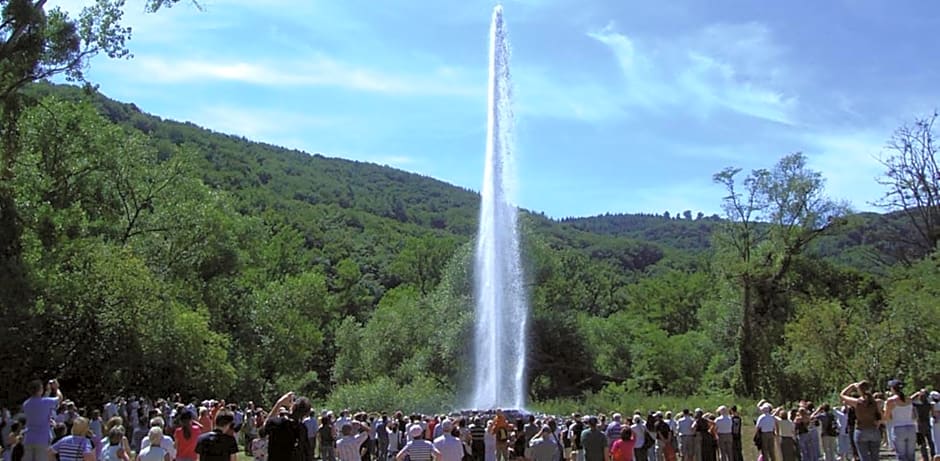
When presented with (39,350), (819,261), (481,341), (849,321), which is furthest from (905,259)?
(39,350)

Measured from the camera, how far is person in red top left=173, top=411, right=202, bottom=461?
10.7m

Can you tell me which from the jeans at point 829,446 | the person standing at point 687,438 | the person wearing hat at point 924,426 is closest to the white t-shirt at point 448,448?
the person standing at point 687,438

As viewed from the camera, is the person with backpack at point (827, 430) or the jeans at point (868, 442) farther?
the person with backpack at point (827, 430)

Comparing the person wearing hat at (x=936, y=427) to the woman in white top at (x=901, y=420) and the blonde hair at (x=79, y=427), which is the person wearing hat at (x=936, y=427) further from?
the blonde hair at (x=79, y=427)

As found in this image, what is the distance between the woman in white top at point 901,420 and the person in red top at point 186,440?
10331 millimetres

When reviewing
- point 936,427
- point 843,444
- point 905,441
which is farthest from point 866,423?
point 843,444

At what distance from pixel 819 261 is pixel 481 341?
24.3 meters

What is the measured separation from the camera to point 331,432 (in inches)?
789

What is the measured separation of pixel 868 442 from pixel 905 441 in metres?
0.92

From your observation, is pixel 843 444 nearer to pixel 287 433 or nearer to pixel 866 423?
pixel 866 423

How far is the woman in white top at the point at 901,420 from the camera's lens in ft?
44.2

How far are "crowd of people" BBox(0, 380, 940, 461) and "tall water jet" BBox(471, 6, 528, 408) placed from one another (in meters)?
7.99

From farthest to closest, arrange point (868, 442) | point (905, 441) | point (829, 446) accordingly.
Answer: point (829, 446)
point (905, 441)
point (868, 442)

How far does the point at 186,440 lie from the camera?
35.2 feet
